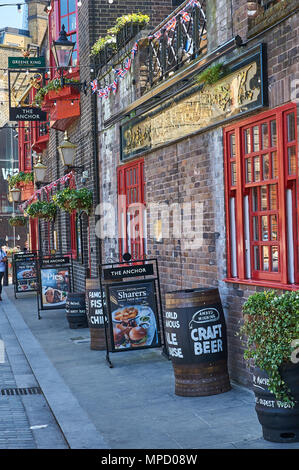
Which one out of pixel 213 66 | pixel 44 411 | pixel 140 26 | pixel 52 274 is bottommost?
pixel 44 411

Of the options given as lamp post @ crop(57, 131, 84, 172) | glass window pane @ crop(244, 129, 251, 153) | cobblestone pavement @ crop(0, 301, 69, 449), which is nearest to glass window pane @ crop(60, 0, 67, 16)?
lamp post @ crop(57, 131, 84, 172)

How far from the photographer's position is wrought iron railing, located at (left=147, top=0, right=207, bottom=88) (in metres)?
9.18

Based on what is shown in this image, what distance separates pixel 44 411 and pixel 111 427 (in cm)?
137

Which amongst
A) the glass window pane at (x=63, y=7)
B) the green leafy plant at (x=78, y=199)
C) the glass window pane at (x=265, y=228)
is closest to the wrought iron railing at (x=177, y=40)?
the glass window pane at (x=265, y=228)

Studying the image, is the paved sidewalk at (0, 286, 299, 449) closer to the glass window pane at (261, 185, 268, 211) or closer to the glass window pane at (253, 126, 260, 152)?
the glass window pane at (261, 185, 268, 211)

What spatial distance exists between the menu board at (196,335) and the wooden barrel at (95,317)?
11.0 ft

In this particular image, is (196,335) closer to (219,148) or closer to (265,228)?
(265,228)

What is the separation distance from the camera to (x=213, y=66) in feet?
26.6

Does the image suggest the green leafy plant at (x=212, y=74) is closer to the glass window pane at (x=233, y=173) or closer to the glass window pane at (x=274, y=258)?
the glass window pane at (x=233, y=173)

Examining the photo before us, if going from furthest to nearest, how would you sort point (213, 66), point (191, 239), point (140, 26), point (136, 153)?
1. point (140, 26)
2. point (136, 153)
3. point (191, 239)
4. point (213, 66)

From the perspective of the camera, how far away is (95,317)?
35.8 feet

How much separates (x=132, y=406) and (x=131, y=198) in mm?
5593
